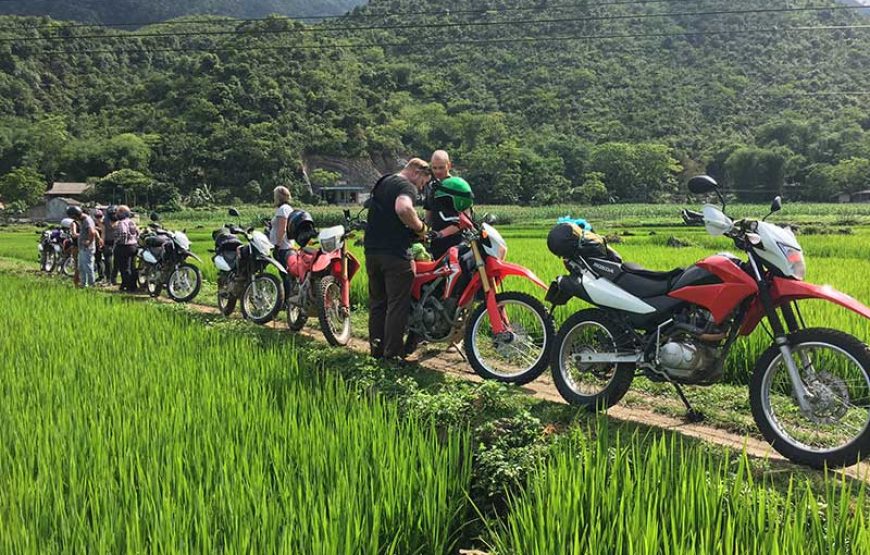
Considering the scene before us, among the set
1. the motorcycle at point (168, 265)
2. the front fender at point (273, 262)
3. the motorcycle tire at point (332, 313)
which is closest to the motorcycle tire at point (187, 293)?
the motorcycle at point (168, 265)

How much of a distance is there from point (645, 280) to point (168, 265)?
292 inches

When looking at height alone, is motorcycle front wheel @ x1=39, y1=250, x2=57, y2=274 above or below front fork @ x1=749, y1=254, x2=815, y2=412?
below

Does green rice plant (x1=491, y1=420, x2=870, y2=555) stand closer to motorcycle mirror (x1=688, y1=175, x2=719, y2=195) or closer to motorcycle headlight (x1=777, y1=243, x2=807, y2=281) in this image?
motorcycle headlight (x1=777, y1=243, x2=807, y2=281)

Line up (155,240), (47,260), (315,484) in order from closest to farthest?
(315,484) < (155,240) < (47,260)

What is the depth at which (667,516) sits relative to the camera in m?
1.73

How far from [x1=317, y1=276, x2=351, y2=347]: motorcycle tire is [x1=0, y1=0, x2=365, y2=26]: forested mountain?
134 meters

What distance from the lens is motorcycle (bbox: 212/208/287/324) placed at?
655 cm

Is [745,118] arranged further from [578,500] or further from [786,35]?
[578,500]

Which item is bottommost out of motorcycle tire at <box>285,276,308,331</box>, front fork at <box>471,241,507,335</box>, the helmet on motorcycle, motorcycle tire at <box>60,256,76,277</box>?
motorcycle tire at <box>60,256,76,277</box>

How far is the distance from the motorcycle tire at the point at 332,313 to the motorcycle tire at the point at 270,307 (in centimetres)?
110

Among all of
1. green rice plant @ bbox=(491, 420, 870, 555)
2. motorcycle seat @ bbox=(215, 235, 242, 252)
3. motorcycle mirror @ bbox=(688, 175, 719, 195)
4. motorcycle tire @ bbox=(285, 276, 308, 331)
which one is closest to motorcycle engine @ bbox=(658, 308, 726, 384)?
motorcycle mirror @ bbox=(688, 175, 719, 195)

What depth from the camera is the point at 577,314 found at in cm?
371

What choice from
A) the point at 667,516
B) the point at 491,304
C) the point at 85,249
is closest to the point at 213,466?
the point at 667,516

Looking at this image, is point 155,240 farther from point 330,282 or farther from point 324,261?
point 330,282
